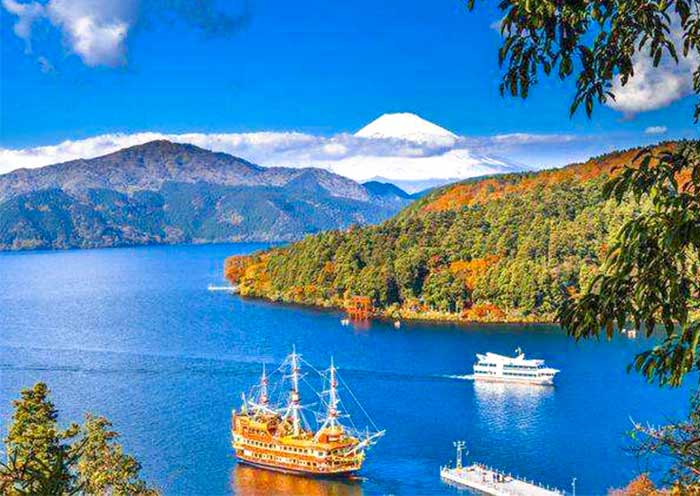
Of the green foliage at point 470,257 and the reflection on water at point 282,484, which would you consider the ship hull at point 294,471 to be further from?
the green foliage at point 470,257

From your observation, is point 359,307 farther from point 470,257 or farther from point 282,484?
point 282,484

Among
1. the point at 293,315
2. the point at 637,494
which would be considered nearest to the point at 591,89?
the point at 637,494

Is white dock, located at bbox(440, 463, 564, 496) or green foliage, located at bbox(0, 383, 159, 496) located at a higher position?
green foliage, located at bbox(0, 383, 159, 496)

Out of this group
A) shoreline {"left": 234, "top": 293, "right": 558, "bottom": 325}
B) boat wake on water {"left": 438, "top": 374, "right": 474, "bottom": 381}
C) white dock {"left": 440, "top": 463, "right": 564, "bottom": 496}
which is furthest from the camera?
shoreline {"left": 234, "top": 293, "right": 558, "bottom": 325}

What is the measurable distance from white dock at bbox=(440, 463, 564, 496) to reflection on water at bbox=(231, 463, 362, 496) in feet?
10.0

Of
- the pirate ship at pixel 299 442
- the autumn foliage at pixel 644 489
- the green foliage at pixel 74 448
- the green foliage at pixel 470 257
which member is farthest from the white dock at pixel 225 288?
the green foliage at pixel 74 448

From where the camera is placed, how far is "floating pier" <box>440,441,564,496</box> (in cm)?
2314

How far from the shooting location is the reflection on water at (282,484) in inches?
993

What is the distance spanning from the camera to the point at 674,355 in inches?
165

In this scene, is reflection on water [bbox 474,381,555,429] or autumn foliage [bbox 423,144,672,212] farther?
autumn foliage [bbox 423,144,672,212]

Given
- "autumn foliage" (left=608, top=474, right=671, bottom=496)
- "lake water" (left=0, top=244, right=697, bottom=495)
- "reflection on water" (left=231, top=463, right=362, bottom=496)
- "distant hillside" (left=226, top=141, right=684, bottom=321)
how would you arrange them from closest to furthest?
"autumn foliage" (left=608, top=474, right=671, bottom=496) → "reflection on water" (left=231, top=463, right=362, bottom=496) → "lake water" (left=0, top=244, right=697, bottom=495) → "distant hillside" (left=226, top=141, right=684, bottom=321)

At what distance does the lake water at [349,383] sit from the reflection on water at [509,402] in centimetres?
10

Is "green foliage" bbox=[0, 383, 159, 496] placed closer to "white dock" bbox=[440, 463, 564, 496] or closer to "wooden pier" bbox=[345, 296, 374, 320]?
"white dock" bbox=[440, 463, 564, 496]

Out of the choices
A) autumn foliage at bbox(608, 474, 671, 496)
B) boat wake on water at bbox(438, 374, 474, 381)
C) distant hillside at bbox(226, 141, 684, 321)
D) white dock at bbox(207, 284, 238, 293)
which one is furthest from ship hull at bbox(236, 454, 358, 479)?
white dock at bbox(207, 284, 238, 293)
